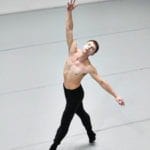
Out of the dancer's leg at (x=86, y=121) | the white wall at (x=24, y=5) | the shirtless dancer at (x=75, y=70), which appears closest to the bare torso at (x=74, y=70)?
the shirtless dancer at (x=75, y=70)

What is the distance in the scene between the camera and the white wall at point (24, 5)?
485 centimetres

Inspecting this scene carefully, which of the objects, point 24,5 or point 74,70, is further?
point 24,5

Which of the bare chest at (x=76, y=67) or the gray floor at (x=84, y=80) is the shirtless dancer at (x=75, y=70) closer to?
the bare chest at (x=76, y=67)

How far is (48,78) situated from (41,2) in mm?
1692

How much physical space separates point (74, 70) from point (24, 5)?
109 inches

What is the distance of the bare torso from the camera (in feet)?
7.78

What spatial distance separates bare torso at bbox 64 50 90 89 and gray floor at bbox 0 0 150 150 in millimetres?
683

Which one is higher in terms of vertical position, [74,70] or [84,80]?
[74,70]

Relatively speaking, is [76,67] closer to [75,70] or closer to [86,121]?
[75,70]

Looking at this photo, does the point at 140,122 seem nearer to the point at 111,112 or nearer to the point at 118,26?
the point at 111,112

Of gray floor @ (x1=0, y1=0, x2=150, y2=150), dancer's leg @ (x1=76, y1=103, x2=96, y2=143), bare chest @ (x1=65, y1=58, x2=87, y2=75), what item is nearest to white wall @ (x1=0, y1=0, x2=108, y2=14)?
gray floor @ (x1=0, y1=0, x2=150, y2=150)

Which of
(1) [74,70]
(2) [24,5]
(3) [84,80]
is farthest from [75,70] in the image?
(2) [24,5]

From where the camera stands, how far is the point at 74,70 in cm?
238

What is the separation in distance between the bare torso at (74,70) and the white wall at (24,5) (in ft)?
8.90
